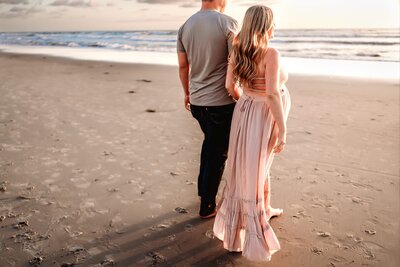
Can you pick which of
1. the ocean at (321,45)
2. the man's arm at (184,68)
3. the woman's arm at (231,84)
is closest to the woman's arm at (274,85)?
the woman's arm at (231,84)

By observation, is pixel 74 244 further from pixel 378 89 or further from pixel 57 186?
pixel 378 89

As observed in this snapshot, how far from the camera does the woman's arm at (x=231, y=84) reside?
2.52 m

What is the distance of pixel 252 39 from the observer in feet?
7.44

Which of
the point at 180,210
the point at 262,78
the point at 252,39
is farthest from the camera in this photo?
the point at 180,210

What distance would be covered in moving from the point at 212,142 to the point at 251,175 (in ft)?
1.89

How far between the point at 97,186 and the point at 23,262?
1.36m

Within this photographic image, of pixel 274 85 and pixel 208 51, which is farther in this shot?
pixel 208 51

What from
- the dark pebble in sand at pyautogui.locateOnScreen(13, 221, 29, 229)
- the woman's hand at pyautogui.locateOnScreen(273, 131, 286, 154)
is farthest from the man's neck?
the dark pebble in sand at pyautogui.locateOnScreen(13, 221, 29, 229)

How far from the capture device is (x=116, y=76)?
37.7ft

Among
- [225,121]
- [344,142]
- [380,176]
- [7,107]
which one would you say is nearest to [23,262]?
[225,121]

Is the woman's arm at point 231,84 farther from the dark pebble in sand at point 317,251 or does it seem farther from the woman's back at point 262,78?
the dark pebble in sand at point 317,251

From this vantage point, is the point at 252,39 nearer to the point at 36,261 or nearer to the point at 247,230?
the point at 247,230

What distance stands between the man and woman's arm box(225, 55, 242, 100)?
0.18 metres

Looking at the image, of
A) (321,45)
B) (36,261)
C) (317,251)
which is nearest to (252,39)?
(317,251)
